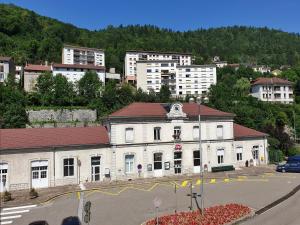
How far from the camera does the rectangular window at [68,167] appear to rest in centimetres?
3428

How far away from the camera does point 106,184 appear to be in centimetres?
3441

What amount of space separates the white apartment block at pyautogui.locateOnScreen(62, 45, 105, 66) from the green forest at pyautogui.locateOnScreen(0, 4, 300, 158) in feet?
15.7

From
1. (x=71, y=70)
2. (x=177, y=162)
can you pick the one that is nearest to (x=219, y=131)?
(x=177, y=162)

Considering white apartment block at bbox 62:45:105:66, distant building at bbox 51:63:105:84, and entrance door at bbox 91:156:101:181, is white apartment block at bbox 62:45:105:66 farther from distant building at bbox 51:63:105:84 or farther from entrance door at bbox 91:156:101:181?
entrance door at bbox 91:156:101:181

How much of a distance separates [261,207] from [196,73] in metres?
99.2

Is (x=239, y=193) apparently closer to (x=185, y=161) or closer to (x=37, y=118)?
(x=185, y=161)

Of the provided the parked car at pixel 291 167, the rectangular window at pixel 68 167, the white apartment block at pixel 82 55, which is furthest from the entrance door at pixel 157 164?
the white apartment block at pixel 82 55

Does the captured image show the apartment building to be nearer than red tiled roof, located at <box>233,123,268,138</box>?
No

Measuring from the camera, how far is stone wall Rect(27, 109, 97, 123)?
73.0 meters

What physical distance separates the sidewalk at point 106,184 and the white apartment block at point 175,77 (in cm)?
7735

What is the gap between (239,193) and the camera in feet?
96.9

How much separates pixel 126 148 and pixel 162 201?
11.3 metres

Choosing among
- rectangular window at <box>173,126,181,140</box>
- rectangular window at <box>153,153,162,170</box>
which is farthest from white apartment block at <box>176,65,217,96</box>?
rectangular window at <box>153,153,162,170</box>

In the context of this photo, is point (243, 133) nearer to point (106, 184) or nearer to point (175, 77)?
point (106, 184)
